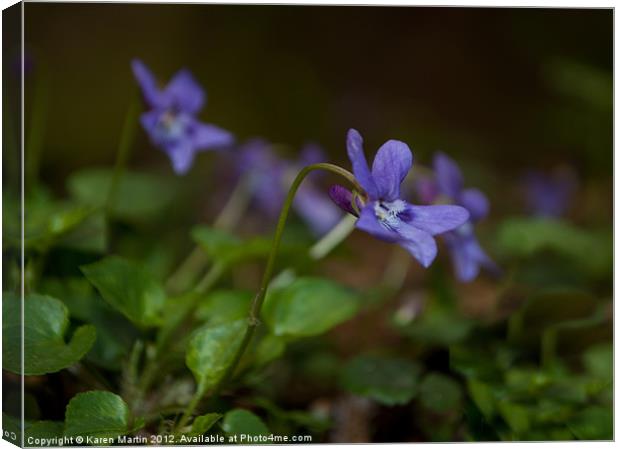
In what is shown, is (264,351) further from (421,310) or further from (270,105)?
(270,105)

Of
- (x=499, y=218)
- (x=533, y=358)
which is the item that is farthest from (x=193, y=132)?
(x=499, y=218)

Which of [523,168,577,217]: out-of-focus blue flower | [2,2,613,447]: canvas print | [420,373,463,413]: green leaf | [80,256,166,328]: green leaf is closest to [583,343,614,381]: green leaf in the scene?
[2,2,613,447]: canvas print

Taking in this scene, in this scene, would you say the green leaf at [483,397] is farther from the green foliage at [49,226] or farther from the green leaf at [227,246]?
the green foliage at [49,226]

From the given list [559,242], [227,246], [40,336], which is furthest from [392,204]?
[559,242]

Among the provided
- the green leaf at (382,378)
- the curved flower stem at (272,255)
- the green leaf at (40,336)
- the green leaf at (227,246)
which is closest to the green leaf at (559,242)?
the green leaf at (382,378)

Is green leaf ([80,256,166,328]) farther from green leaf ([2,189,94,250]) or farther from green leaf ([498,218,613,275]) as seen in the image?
green leaf ([498,218,613,275])

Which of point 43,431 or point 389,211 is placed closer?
point 389,211

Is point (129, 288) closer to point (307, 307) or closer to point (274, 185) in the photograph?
point (307, 307)
